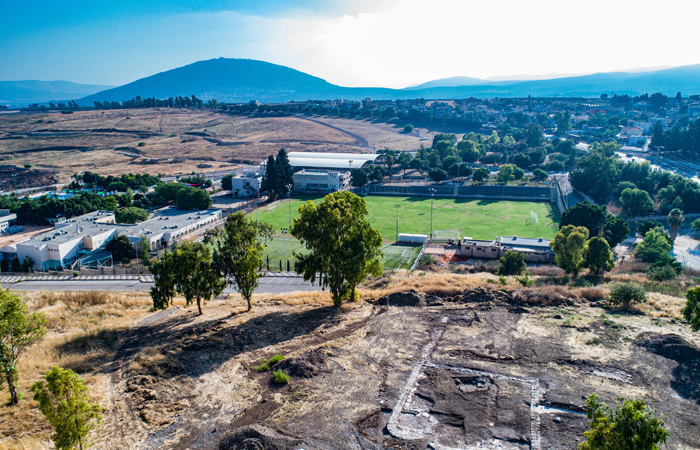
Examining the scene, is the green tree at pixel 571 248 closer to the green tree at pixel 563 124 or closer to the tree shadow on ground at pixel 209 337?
the tree shadow on ground at pixel 209 337

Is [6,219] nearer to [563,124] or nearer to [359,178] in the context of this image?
[359,178]

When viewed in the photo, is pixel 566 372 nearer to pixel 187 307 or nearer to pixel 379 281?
pixel 379 281

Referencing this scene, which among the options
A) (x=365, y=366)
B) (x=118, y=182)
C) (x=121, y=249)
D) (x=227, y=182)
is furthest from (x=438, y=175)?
(x=365, y=366)

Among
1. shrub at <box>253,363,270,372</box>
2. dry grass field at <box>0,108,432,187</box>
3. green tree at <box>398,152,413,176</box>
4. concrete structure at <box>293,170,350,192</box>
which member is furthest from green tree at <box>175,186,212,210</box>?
shrub at <box>253,363,270,372</box>

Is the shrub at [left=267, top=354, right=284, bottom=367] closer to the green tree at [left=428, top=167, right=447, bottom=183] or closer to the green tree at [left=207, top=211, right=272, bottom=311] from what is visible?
the green tree at [left=207, top=211, right=272, bottom=311]

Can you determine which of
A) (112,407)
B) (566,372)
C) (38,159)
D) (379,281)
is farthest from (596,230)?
(38,159)

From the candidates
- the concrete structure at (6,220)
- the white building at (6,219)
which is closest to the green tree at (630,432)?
the concrete structure at (6,220)
